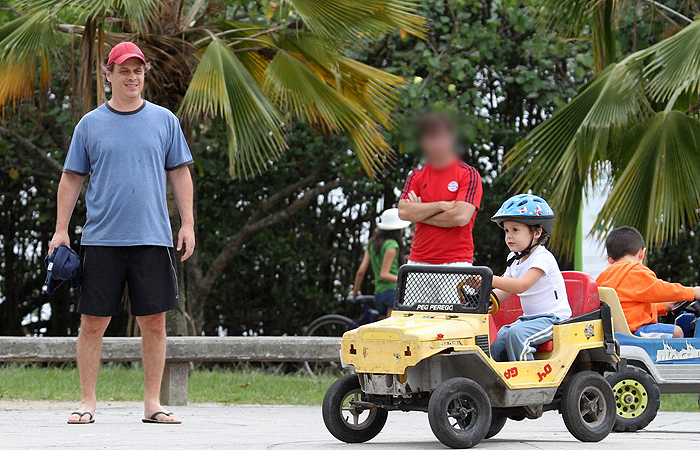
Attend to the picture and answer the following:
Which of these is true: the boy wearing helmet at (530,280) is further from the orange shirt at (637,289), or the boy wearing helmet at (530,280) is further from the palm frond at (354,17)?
the palm frond at (354,17)

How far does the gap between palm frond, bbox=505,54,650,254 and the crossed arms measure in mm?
2375

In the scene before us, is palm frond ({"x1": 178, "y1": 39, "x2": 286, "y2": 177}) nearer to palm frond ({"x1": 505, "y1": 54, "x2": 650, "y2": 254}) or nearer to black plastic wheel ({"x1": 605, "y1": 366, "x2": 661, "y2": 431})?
palm frond ({"x1": 505, "y1": 54, "x2": 650, "y2": 254})

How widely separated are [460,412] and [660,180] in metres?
4.09

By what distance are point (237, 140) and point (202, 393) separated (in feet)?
6.63

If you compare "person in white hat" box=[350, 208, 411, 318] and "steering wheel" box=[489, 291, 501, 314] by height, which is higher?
"person in white hat" box=[350, 208, 411, 318]

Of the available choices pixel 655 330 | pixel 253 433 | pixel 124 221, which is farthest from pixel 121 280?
pixel 655 330

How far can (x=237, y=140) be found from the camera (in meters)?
8.64

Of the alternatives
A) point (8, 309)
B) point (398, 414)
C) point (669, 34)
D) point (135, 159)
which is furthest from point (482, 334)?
point (8, 309)

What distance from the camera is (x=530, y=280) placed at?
5.07 metres

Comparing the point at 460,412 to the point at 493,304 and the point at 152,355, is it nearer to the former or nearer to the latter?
the point at 493,304

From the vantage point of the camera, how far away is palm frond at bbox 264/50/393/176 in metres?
9.10

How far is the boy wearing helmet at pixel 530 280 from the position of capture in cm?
504

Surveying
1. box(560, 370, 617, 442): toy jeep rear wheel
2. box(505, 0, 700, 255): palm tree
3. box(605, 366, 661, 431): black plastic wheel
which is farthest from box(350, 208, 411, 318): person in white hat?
box(560, 370, 617, 442): toy jeep rear wheel

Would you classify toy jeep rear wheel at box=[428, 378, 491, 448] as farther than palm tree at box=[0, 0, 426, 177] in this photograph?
No
